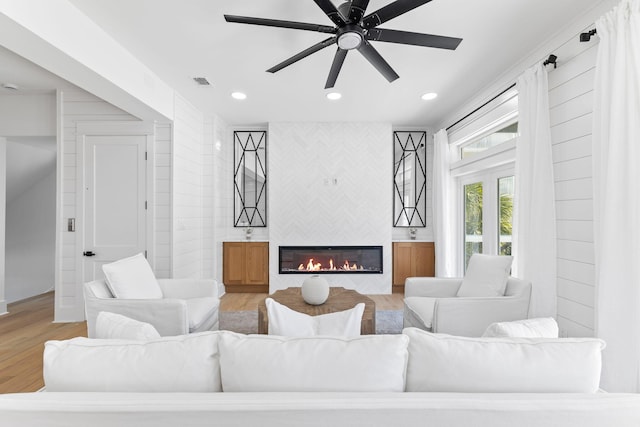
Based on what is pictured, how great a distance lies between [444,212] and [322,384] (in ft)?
13.8

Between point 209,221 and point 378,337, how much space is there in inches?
166

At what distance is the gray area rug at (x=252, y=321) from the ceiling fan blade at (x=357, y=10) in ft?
9.33

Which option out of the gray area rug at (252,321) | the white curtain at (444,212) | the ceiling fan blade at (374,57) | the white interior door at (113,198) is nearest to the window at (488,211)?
the white curtain at (444,212)

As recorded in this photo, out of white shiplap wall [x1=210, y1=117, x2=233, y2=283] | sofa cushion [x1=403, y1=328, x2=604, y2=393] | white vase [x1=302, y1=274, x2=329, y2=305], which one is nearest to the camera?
sofa cushion [x1=403, y1=328, x2=604, y2=393]

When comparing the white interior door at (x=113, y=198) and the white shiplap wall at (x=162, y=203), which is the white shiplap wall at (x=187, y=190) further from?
the white interior door at (x=113, y=198)

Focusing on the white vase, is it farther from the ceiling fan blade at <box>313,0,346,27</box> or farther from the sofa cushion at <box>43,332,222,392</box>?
the ceiling fan blade at <box>313,0,346,27</box>

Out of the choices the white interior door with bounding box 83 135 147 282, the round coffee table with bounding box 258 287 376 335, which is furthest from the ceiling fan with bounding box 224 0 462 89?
the white interior door with bounding box 83 135 147 282

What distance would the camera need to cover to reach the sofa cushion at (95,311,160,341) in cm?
120

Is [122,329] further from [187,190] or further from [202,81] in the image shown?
[187,190]

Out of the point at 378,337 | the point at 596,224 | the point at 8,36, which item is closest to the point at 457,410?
the point at 378,337

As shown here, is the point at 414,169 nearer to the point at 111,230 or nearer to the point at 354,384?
the point at 111,230

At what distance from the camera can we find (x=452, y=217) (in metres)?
4.81

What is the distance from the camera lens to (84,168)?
376 cm

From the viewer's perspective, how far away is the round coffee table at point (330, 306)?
2400mm
